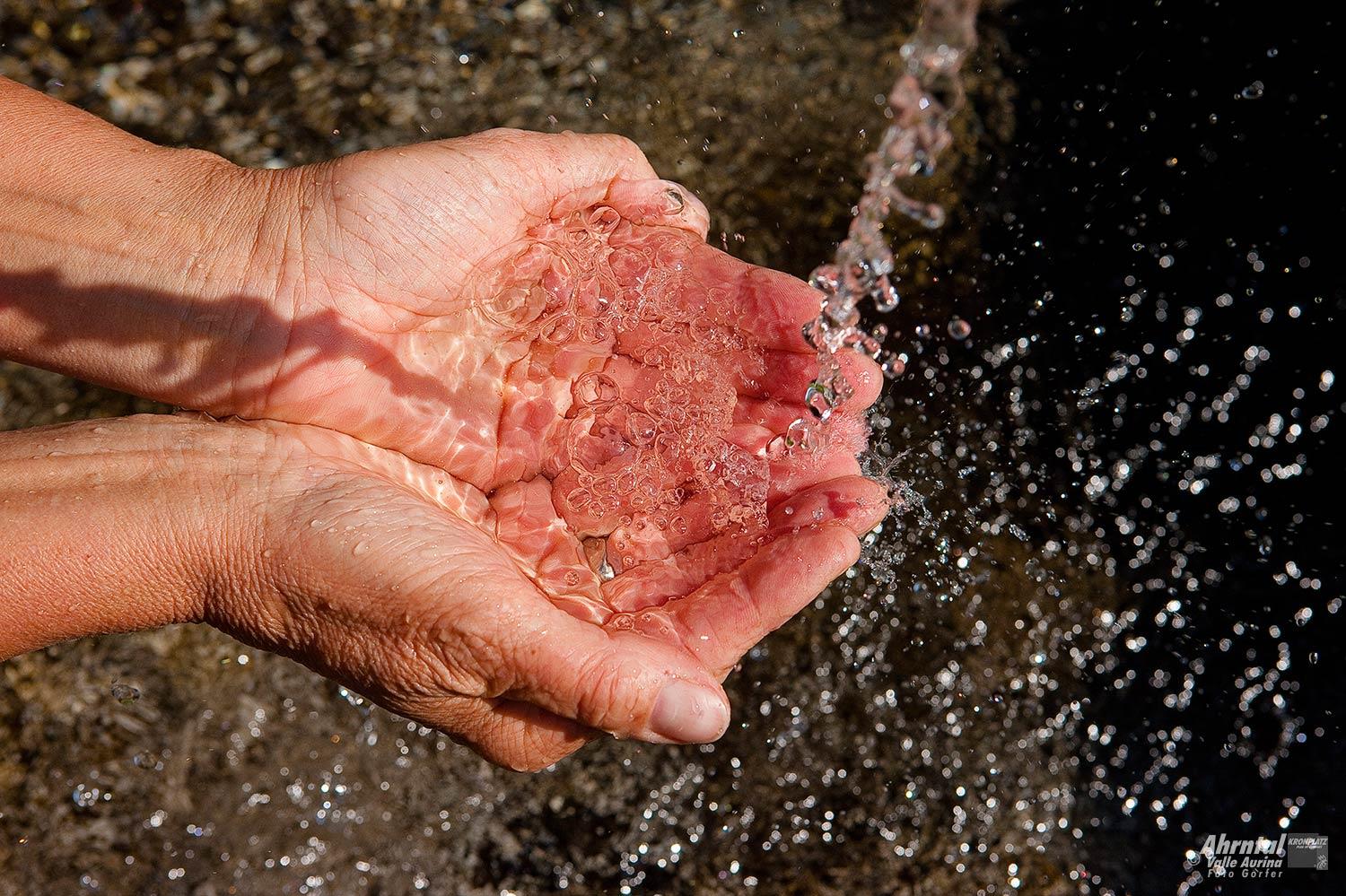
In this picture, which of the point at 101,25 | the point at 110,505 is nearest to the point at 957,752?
the point at 110,505

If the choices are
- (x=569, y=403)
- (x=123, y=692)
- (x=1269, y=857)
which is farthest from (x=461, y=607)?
(x=1269, y=857)

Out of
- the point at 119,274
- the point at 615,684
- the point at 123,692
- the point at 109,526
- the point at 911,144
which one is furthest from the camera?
the point at 911,144

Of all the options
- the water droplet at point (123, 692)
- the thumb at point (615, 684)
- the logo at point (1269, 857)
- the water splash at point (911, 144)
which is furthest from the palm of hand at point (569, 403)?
the logo at point (1269, 857)

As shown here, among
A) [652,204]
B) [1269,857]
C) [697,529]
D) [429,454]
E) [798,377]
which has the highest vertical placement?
[652,204]

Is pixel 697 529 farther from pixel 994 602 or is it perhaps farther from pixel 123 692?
pixel 123 692

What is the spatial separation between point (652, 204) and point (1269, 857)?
105 inches

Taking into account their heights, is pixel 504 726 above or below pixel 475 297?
below

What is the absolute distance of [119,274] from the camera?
175 centimetres

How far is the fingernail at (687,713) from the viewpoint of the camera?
1.45m

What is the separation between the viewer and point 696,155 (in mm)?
2998

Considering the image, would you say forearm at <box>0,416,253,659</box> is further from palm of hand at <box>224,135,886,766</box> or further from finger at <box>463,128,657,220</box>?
finger at <box>463,128,657,220</box>

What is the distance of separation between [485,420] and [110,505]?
0.69 metres

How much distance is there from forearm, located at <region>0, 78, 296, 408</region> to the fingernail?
1.01 meters

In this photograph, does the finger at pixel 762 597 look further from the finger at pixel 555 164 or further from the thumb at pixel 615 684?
the finger at pixel 555 164
